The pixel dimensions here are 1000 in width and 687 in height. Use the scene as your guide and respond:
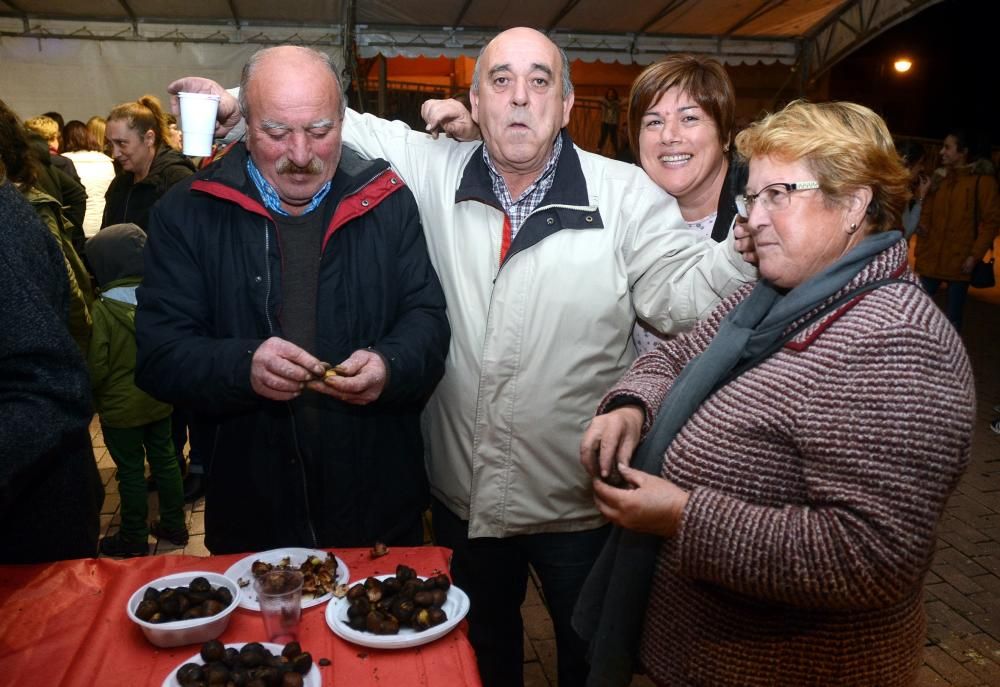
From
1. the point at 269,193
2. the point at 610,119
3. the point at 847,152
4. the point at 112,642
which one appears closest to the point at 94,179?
the point at 269,193

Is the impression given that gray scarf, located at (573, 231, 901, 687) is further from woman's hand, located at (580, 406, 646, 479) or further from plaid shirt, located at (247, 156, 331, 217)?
plaid shirt, located at (247, 156, 331, 217)

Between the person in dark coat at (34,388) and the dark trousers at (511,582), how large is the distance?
115 cm

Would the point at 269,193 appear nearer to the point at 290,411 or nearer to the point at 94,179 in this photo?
the point at 290,411

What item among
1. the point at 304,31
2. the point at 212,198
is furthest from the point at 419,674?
the point at 304,31

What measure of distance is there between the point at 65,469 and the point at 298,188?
97 cm

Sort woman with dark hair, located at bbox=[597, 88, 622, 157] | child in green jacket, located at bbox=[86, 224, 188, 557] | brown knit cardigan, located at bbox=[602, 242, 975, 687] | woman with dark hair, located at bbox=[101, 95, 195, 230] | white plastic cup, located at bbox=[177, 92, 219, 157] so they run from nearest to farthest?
brown knit cardigan, located at bbox=[602, 242, 975, 687], white plastic cup, located at bbox=[177, 92, 219, 157], child in green jacket, located at bbox=[86, 224, 188, 557], woman with dark hair, located at bbox=[101, 95, 195, 230], woman with dark hair, located at bbox=[597, 88, 622, 157]

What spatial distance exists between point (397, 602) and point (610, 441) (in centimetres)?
61

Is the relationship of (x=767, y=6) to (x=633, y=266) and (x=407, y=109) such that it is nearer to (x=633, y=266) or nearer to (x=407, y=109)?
(x=407, y=109)

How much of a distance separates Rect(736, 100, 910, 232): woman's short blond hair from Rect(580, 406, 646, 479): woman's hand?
0.69 meters

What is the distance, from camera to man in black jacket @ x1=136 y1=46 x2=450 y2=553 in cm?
217

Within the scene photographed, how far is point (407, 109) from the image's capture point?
11.3 m

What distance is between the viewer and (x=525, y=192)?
2.39m

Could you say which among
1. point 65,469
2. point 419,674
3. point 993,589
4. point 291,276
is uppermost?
point 291,276

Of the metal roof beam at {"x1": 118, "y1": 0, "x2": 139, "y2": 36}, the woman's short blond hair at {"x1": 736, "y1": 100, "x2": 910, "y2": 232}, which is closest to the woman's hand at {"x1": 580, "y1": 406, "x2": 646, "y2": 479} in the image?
the woman's short blond hair at {"x1": 736, "y1": 100, "x2": 910, "y2": 232}
